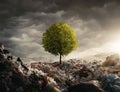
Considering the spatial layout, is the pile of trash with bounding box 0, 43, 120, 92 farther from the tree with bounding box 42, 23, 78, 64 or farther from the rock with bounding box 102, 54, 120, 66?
the tree with bounding box 42, 23, 78, 64

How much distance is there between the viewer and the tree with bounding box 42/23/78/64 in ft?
318

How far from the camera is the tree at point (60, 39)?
9681 centimetres

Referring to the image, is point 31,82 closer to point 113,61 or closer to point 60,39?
point 113,61

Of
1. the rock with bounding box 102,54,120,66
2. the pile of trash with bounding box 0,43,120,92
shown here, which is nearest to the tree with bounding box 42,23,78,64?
the rock with bounding box 102,54,120,66

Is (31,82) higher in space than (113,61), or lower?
lower

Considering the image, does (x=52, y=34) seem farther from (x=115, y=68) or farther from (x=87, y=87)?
(x=87, y=87)

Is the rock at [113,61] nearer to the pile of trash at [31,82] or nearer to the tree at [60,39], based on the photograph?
the tree at [60,39]

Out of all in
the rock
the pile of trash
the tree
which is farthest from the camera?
the tree

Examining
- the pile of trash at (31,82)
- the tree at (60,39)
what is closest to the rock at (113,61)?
the tree at (60,39)

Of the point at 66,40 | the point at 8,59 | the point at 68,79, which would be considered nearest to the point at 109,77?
the point at 68,79


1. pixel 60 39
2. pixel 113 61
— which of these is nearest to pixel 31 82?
pixel 113 61

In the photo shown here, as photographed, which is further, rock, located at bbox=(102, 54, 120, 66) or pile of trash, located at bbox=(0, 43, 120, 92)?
rock, located at bbox=(102, 54, 120, 66)

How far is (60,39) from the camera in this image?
316 ft

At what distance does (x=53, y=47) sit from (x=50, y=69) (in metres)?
18.6
